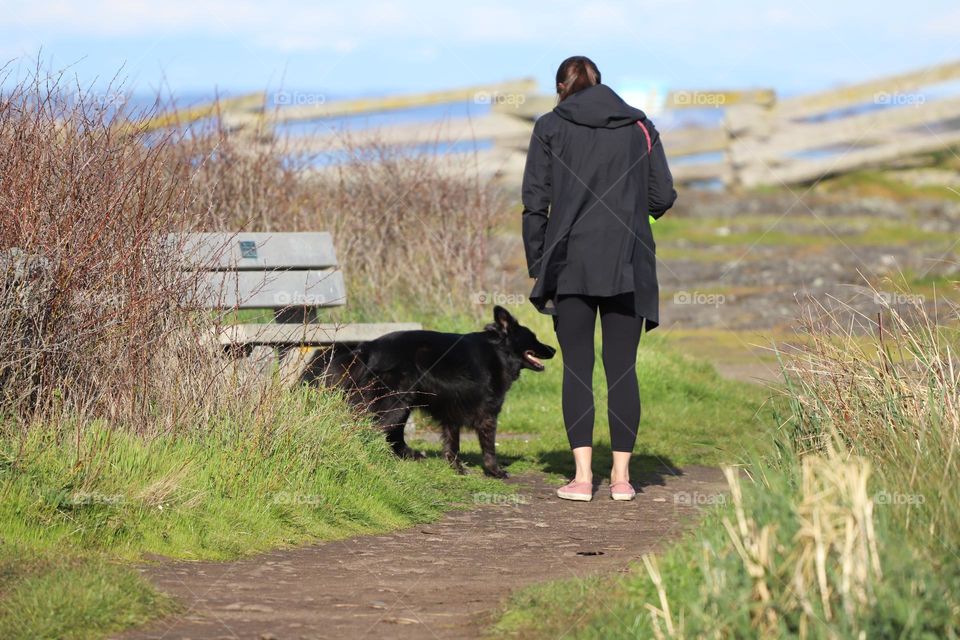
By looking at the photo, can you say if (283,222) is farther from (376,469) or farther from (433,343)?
(376,469)

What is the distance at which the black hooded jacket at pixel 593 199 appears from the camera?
6.36 meters

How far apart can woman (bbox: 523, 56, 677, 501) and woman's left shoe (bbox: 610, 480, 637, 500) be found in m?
0.15

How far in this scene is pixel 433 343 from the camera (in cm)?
751

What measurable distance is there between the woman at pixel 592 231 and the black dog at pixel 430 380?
3.22 ft

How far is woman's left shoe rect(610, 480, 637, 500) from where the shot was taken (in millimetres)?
6730

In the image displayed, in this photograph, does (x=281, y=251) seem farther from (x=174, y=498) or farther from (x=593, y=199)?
(x=174, y=498)

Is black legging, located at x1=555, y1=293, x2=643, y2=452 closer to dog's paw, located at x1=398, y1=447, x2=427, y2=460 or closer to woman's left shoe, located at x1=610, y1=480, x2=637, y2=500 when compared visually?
woman's left shoe, located at x1=610, y1=480, x2=637, y2=500

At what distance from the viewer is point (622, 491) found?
673 cm

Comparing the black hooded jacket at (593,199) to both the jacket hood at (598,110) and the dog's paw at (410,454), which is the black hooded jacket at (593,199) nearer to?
the jacket hood at (598,110)

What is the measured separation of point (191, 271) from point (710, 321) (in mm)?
10156

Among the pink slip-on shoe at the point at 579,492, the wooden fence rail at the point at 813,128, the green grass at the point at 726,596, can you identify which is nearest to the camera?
the green grass at the point at 726,596

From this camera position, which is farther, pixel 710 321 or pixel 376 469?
pixel 710 321

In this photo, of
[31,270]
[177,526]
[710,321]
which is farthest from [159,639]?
[710,321]

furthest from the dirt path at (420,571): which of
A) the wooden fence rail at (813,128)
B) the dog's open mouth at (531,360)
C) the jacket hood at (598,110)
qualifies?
the wooden fence rail at (813,128)
